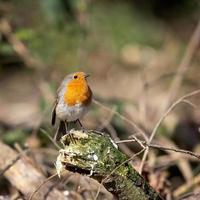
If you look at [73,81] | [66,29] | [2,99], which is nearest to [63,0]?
[66,29]

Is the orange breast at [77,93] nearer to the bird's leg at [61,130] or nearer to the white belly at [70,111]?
the white belly at [70,111]

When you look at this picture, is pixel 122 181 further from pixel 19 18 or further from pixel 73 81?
pixel 19 18

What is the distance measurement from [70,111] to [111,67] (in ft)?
20.7

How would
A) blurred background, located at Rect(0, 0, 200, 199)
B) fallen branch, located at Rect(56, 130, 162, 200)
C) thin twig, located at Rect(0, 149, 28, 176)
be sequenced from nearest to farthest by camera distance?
fallen branch, located at Rect(56, 130, 162, 200) → thin twig, located at Rect(0, 149, 28, 176) → blurred background, located at Rect(0, 0, 200, 199)

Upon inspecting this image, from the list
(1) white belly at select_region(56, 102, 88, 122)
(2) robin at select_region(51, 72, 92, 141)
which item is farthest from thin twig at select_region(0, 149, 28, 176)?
(1) white belly at select_region(56, 102, 88, 122)

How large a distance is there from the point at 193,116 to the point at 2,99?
3612 mm

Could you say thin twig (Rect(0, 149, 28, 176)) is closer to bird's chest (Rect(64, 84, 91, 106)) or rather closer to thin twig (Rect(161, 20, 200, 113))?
bird's chest (Rect(64, 84, 91, 106))

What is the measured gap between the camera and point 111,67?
11344 millimetres

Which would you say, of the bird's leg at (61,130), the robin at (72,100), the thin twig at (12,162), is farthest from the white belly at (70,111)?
the thin twig at (12,162)

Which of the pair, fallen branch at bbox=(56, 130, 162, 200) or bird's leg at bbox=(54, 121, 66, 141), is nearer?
fallen branch at bbox=(56, 130, 162, 200)

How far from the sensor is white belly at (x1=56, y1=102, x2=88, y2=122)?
5.02 metres

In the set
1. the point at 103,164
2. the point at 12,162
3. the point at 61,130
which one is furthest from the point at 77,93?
the point at 103,164

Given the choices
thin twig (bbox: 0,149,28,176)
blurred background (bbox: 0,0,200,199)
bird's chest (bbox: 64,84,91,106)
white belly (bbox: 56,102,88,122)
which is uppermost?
bird's chest (bbox: 64,84,91,106)

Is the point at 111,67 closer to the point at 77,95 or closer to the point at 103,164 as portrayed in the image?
the point at 77,95
